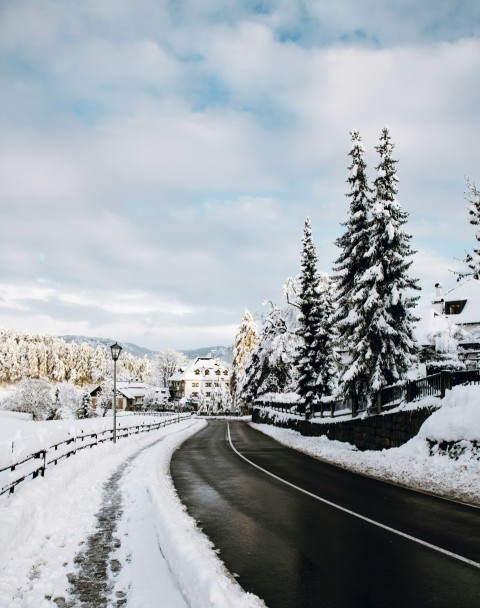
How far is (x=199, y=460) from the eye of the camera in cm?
2214

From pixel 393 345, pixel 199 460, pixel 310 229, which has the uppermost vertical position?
pixel 310 229

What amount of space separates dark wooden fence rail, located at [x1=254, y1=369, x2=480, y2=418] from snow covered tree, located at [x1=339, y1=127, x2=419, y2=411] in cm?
71

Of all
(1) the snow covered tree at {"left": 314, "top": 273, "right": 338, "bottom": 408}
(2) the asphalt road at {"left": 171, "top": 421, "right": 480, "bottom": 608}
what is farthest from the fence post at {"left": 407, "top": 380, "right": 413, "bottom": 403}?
(1) the snow covered tree at {"left": 314, "top": 273, "right": 338, "bottom": 408}

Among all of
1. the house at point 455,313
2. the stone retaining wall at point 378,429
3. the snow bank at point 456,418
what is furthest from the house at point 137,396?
the snow bank at point 456,418

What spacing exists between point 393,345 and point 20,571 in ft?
66.0

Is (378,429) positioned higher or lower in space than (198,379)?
lower

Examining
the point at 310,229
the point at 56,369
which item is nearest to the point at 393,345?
the point at 310,229

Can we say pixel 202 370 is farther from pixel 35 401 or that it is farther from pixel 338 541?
pixel 338 541

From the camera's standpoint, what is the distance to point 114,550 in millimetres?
7789

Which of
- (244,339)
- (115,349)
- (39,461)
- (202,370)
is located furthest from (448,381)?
(202,370)

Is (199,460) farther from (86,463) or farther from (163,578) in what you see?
(163,578)

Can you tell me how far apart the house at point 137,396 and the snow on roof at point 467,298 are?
2721 inches

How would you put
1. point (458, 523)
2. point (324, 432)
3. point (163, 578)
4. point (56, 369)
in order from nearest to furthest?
1. point (163, 578)
2. point (458, 523)
3. point (324, 432)
4. point (56, 369)

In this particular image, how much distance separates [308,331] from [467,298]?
22670mm
